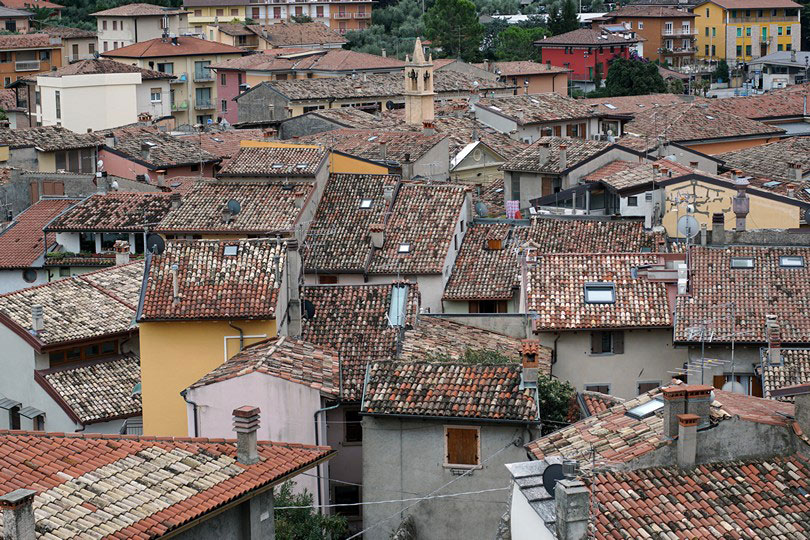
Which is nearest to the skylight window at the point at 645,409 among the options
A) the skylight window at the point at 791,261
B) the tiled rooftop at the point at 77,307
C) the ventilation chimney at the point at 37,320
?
the skylight window at the point at 791,261

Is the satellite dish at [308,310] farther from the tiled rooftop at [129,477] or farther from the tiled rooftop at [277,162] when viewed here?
the tiled rooftop at [129,477]

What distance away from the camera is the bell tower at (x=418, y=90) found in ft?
208

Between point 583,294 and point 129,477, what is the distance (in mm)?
15319

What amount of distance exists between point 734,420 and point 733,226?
2029 cm

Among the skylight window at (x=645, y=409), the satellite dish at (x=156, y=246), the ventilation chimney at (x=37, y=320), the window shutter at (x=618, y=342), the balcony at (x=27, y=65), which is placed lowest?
the window shutter at (x=618, y=342)

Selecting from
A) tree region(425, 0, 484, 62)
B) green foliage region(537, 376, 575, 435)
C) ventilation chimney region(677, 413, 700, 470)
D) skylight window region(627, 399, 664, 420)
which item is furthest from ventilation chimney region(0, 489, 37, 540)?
tree region(425, 0, 484, 62)

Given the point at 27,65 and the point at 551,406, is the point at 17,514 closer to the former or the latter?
the point at 551,406

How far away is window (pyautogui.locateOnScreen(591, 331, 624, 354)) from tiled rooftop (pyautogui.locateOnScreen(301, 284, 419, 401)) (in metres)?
3.62

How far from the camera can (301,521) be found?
72.8ft

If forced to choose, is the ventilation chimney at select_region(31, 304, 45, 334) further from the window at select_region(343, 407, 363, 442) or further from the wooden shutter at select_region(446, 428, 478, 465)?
the wooden shutter at select_region(446, 428, 478, 465)

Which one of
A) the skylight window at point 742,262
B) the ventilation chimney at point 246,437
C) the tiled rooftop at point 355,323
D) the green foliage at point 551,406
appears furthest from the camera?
the skylight window at point 742,262

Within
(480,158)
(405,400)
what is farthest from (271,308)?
(480,158)

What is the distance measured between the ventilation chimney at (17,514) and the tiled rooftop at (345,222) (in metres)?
22.9

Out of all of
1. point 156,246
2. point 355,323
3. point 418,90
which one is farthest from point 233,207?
point 418,90
